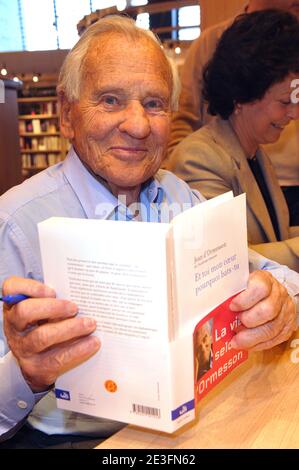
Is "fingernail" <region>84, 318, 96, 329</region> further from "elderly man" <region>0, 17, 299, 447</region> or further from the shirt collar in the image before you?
the shirt collar

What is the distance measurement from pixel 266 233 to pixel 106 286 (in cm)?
108

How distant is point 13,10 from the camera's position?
1.83 m

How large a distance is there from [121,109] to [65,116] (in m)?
0.16

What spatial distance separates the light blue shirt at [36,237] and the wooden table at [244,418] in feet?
0.66

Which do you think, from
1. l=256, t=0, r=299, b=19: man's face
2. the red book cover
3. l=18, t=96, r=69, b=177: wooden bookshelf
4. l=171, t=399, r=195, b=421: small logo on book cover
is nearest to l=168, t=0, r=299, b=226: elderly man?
l=256, t=0, r=299, b=19: man's face

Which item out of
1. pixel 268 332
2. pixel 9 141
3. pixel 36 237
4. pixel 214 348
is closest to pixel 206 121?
pixel 9 141

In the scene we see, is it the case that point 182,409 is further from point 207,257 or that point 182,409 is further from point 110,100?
point 110,100

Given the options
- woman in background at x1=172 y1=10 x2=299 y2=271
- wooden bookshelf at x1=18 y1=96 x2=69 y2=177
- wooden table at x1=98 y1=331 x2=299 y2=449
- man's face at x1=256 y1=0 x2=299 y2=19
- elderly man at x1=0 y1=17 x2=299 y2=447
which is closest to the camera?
wooden table at x1=98 y1=331 x2=299 y2=449

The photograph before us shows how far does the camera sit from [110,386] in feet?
2.19

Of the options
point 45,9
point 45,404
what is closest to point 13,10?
point 45,9

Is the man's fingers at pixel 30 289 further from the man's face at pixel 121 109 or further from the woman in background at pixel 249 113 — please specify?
the woman in background at pixel 249 113

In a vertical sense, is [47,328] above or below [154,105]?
below

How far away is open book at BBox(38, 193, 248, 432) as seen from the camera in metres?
0.59

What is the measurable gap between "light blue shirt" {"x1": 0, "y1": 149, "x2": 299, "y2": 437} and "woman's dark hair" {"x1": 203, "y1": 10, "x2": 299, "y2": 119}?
679mm
